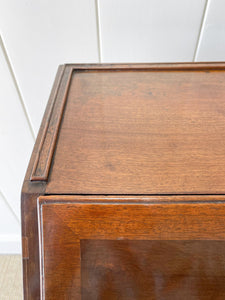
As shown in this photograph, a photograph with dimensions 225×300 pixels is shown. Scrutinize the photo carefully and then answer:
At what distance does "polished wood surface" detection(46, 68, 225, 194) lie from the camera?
35 cm

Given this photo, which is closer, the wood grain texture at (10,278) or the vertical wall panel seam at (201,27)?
the vertical wall panel seam at (201,27)

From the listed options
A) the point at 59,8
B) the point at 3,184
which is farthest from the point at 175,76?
the point at 3,184

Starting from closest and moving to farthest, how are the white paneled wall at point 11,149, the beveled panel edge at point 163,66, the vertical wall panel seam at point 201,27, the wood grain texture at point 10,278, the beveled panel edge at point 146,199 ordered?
the beveled panel edge at point 146,199 < the beveled panel edge at point 163,66 < the vertical wall panel seam at point 201,27 < the white paneled wall at point 11,149 < the wood grain texture at point 10,278

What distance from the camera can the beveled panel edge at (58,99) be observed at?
37 cm

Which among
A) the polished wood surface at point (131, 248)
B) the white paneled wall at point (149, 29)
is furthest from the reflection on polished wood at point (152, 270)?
the white paneled wall at point (149, 29)

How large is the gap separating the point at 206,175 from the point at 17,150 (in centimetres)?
74

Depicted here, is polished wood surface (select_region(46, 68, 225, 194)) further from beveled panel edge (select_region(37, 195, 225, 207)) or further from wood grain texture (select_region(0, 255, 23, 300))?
wood grain texture (select_region(0, 255, 23, 300))

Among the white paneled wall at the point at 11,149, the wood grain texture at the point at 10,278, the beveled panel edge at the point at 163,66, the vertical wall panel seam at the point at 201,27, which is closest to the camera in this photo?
the beveled panel edge at the point at 163,66

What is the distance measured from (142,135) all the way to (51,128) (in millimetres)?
140

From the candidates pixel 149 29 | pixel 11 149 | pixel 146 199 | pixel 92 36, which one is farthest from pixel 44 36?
pixel 146 199

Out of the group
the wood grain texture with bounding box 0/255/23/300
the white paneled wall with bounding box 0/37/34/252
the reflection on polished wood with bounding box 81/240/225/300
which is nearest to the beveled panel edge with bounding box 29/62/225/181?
the reflection on polished wood with bounding box 81/240/225/300

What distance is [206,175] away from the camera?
36cm

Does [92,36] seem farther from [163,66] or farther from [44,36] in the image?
[163,66]

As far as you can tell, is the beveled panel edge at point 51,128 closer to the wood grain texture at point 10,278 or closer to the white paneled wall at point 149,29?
the white paneled wall at point 149,29
